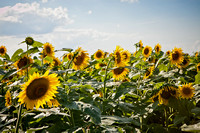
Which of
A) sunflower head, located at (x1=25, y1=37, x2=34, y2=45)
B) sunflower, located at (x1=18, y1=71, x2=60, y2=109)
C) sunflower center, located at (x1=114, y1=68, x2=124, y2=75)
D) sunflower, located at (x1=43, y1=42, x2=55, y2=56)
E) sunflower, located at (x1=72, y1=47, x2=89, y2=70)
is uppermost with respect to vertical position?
sunflower, located at (x1=43, y1=42, x2=55, y2=56)

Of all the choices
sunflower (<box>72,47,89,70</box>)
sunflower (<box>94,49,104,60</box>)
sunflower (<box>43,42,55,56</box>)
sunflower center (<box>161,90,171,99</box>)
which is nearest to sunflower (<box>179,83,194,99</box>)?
sunflower center (<box>161,90,171,99</box>)

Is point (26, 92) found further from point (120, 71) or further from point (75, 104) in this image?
point (120, 71)

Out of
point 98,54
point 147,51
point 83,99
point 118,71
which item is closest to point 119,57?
point 118,71

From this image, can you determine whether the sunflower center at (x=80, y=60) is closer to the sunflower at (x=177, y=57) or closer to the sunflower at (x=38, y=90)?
the sunflower at (x=38, y=90)

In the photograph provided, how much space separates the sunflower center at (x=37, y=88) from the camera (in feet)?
5.16

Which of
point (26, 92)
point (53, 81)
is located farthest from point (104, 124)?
point (26, 92)

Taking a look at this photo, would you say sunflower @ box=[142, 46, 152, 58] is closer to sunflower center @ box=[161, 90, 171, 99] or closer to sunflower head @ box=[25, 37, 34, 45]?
sunflower center @ box=[161, 90, 171, 99]

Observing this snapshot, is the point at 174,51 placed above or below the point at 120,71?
above

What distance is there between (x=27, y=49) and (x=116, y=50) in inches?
55.9

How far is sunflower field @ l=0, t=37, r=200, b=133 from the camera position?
152 centimetres

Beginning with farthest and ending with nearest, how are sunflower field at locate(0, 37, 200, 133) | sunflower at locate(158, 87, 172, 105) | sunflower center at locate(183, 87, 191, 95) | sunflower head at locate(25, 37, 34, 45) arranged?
sunflower center at locate(183, 87, 191, 95) < sunflower at locate(158, 87, 172, 105) < sunflower head at locate(25, 37, 34, 45) < sunflower field at locate(0, 37, 200, 133)

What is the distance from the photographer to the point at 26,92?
1.56 meters

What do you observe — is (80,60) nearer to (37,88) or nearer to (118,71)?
(118,71)

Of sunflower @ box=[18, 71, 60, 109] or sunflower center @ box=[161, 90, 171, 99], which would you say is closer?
sunflower @ box=[18, 71, 60, 109]
